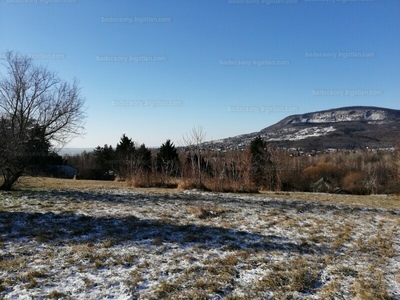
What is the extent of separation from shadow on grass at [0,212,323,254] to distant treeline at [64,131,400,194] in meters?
9.32

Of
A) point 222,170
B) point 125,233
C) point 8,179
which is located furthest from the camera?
point 222,170

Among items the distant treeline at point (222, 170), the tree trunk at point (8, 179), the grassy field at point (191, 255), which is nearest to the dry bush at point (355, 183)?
the distant treeline at point (222, 170)

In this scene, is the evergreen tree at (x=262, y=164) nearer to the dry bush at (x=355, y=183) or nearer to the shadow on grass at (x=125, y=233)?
the shadow on grass at (x=125, y=233)

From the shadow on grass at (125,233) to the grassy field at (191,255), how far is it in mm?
22

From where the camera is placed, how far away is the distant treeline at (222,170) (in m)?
17.3

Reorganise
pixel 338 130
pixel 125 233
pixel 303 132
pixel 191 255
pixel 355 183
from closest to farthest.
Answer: pixel 191 255, pixel 125 233, pixel 355 183, pixel 338 130, pixel 303 132

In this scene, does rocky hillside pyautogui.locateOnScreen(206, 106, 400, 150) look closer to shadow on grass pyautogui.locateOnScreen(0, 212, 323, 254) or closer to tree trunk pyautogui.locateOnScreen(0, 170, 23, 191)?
tree trunk pyautogui.locateOnScreen(0, 170, 23, 191)

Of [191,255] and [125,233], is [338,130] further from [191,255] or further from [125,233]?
[191,255]

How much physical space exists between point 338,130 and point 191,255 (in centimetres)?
13387

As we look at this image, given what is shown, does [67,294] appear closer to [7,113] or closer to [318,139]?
[7,113]

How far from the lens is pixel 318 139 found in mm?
112750

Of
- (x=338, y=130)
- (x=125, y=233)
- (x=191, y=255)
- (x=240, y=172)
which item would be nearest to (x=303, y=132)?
(x=338, y=130)

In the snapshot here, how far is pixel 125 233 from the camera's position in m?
5.97

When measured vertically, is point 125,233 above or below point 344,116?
below
